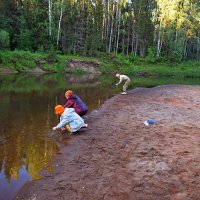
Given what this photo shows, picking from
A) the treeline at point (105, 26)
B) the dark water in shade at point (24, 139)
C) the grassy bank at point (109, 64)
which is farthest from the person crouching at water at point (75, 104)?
the treeline at point (105, 26)

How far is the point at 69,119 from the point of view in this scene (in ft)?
30.4

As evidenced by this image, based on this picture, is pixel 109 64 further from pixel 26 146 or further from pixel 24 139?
pixel 26 146

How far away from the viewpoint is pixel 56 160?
24.2ft

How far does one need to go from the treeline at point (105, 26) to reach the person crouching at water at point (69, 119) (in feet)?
112

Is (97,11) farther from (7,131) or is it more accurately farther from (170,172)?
(170,172)

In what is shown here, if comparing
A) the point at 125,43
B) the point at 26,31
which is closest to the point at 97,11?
the point at 125,43

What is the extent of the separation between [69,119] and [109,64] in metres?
36.6

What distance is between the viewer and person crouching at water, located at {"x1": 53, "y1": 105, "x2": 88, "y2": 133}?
9.13m

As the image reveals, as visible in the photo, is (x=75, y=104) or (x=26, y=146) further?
(x=75, y=104)

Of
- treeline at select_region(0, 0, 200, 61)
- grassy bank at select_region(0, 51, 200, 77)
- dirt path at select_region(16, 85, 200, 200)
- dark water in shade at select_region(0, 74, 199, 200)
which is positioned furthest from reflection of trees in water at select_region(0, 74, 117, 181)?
treeline at select_region(0, 0, 200, 61)

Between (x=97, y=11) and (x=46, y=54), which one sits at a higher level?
(x=97, y=11)

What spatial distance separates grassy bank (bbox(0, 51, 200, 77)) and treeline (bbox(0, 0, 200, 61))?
210 centimetres

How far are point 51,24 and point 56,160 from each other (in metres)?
40.5

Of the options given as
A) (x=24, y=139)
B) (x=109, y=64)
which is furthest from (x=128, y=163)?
(x=109, y=64)
